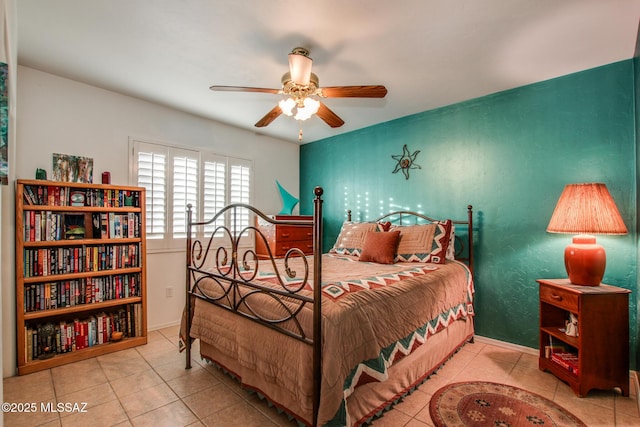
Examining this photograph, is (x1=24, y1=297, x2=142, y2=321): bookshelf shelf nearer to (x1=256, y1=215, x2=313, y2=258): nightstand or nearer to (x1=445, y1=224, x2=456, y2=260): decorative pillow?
(x1=256, y1=215, x2=313, y2=258): nightstand

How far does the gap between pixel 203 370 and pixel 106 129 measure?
2.53 metres

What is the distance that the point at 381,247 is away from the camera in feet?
10.1

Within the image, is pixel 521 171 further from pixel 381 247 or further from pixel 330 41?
pixel 330 41

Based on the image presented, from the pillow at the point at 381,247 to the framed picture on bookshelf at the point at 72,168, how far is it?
9.21 feet

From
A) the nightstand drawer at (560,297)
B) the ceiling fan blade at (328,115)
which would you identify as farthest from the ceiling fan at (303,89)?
the nightstand drawer at (560,297)

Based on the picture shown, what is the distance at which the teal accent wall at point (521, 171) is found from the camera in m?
2.47

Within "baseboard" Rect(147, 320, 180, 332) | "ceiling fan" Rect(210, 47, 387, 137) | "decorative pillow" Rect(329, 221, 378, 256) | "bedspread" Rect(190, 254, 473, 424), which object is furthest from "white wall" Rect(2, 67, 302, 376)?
"decorative pillow" Rect(329, 221, 378, 256)

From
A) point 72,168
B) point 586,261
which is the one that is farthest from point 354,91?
point 72,168

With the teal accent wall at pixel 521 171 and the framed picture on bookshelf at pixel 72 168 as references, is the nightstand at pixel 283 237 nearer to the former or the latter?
the teal accent wall at pixel 521 171

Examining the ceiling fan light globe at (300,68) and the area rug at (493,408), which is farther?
the ceiling fan light globe at (300,68)

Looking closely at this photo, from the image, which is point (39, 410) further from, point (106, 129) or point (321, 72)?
point (321, 72)

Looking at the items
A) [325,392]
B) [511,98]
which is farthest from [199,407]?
[511,98]

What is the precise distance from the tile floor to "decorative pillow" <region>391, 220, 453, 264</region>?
933mm

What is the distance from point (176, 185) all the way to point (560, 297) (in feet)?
12.6
